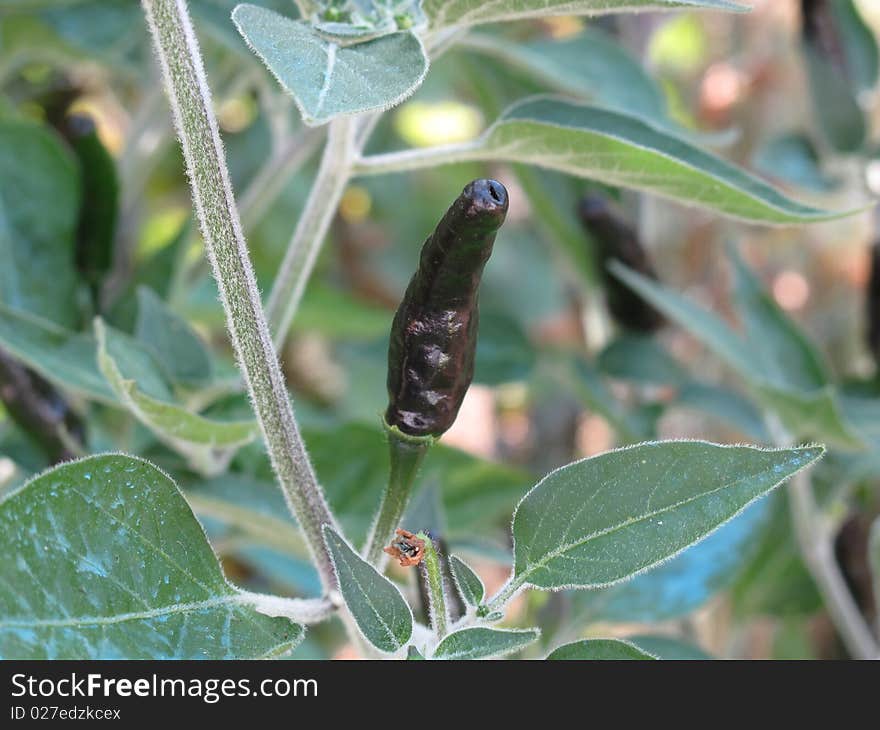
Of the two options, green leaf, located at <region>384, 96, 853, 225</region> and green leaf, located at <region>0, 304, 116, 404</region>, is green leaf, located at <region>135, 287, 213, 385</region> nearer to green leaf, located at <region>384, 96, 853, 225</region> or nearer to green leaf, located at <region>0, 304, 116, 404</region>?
green leaf, located at <region>0, 304, 116, 404</region>

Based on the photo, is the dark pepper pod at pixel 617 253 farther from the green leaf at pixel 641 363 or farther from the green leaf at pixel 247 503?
the green leaf at pixel 247 503

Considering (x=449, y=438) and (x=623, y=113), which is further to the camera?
(x=449, y=438)

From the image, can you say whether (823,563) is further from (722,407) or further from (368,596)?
(368,596)

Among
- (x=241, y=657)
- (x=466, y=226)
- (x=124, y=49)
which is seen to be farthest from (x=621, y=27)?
(x=241, y=657)

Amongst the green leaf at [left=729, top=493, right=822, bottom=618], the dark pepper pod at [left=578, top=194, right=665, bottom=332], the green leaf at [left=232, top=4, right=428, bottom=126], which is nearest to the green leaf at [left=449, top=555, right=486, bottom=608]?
the green leaf at [left=232, top=4, right=428, bottom=126]
